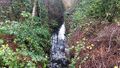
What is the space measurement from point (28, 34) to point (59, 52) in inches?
95.0

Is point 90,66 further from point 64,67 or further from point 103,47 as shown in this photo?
point 64,67

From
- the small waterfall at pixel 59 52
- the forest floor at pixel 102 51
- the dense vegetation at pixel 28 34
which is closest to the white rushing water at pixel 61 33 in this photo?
the small waterfall at pixel 59 52

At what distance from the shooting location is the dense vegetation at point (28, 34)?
959 cm

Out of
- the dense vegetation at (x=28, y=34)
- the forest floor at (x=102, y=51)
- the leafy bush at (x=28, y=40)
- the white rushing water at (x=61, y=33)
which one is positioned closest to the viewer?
the forest floor at (x=102, y=51)

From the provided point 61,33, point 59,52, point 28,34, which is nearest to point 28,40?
point 28,34

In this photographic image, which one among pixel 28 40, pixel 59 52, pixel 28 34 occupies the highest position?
pixel 28 34

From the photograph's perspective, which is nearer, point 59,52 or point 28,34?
point 28,34

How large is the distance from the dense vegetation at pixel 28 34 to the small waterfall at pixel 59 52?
1.45 ft

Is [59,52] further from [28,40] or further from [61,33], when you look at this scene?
[61,33]

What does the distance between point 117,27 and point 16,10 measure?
263 inches

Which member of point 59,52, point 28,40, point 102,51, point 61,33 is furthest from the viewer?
point 61,33

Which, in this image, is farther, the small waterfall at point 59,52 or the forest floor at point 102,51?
the small waterfall at point 59,52

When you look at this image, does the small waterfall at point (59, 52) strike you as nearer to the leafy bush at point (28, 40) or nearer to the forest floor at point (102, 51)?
the leafy bush at point (28, 40)

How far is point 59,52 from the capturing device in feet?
44.0
